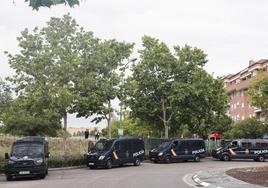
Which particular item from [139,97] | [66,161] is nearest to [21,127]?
[66,161]

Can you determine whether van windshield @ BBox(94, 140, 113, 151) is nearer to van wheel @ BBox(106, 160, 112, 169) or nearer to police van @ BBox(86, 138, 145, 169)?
police van @ BBox(86, 138, 145, 169)

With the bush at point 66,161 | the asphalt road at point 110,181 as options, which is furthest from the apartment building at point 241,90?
the asphalt road at point 110,181

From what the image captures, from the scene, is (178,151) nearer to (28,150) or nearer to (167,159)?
(167,159)

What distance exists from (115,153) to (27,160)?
10.1 m

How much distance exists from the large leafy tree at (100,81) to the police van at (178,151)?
518cm

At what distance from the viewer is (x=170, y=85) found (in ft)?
155

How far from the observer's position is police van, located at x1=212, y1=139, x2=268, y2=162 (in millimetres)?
43469

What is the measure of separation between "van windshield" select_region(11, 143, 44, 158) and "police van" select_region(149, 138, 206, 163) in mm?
15199

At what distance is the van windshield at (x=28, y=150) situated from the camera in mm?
26147

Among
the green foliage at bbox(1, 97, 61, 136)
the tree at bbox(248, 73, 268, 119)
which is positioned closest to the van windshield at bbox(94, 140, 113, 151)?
the green foliage at bbox(1, 97, 61, 136)

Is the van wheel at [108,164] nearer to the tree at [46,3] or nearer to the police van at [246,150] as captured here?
the police van at [246,150]

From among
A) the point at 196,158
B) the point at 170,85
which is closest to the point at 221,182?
the point at 196,158

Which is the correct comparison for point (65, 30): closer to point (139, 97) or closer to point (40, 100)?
point (40, 100)

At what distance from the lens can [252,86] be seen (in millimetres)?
54156
